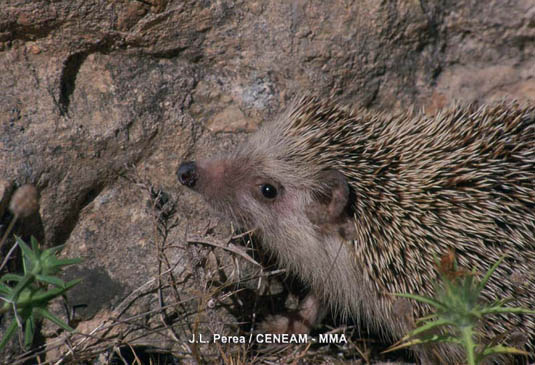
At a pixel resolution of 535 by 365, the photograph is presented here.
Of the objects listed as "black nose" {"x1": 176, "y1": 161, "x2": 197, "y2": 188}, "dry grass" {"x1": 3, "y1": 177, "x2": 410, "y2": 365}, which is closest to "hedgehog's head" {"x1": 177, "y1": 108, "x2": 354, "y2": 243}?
"black nose" {"x1": 176, "y1": 161, "x2": 197, "y2": 188}

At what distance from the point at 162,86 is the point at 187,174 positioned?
2.30 ft

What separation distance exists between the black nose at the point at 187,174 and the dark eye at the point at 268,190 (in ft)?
1.44

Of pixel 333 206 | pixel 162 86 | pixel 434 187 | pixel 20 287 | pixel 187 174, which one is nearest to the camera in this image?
pixel 20 287

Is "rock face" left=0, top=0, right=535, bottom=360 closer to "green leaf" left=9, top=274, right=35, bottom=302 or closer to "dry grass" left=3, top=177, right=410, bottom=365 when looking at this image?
"dry grass" left=3, top=177, right=410, bottom=365

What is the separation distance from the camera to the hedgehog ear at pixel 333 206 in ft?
11.2

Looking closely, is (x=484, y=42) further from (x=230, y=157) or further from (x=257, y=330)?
(x=257, y=330)

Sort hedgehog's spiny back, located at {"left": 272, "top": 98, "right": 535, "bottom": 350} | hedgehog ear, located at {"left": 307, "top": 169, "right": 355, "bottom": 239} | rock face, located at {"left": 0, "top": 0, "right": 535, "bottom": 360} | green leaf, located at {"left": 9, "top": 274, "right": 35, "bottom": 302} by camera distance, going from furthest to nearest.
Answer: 1. rock face, located at {"left": 0, "top": 0, "right": 535, "bottom": 360}
2. hedgehog ear, located at {"left": 307, "top": 169, "right": 355, "bottom": 239}
3. hedgehog's spiny back, located at {"left": 272, "top": 98, "right": 535, "bottom": 350}
4. green leaf, located at {"left": 9, "top": 274, "right": 35, "bottom": 302}

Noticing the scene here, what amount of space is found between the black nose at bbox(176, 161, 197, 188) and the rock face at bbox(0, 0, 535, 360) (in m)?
0.28

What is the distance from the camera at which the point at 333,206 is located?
11.5ft

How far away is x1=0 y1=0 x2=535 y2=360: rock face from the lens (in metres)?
3.70

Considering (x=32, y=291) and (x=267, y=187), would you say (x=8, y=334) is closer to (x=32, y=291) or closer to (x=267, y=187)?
(x=32, y=291)

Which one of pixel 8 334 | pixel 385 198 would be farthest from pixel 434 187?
pixel 8 334

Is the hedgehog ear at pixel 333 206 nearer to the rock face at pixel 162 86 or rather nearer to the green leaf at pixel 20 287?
the rock face at pixel 162 86

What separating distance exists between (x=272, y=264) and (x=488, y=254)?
1488mm
